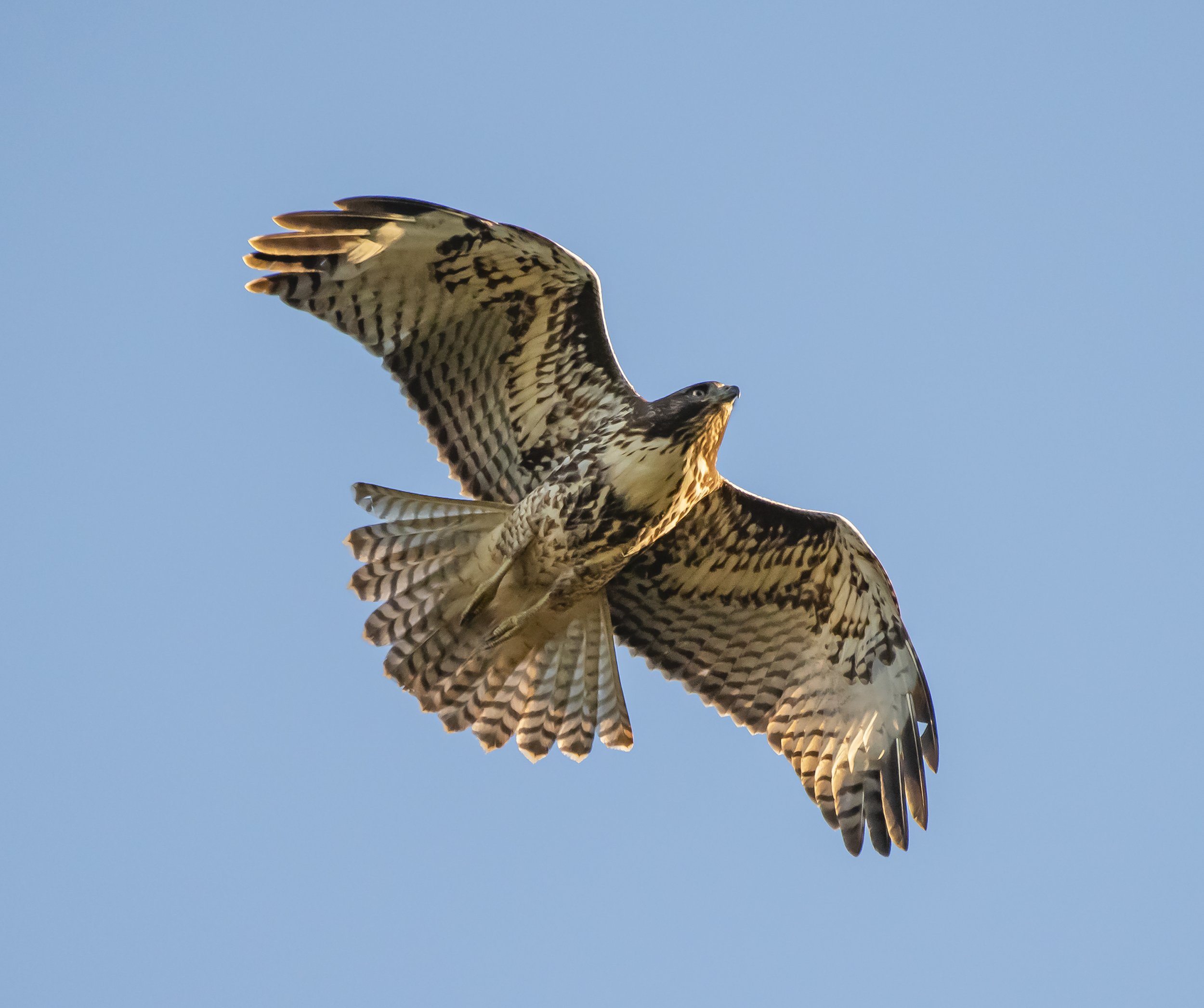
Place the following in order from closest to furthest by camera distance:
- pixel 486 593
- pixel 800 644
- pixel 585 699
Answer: pixel 486 593
pixel 585 699
pixel 800 644

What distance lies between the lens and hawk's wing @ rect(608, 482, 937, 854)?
382 inches

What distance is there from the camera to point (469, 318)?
9.17 m

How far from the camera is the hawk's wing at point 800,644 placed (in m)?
9.71

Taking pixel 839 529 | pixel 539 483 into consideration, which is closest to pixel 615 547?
pixel 539 483

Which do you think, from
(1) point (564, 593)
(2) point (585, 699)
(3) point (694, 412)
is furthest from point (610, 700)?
(3) point (694, 412)

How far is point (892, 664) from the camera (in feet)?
32.4

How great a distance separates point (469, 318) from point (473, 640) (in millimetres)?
1912

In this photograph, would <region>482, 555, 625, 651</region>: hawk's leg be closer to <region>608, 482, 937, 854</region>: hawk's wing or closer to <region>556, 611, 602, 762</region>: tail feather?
<region>556, 611, 602, 762</region>: tail feather

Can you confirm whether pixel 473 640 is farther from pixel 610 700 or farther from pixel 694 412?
pixel 694 412

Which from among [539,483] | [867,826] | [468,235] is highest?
[468,235]

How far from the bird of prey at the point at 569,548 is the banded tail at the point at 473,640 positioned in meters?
0.01

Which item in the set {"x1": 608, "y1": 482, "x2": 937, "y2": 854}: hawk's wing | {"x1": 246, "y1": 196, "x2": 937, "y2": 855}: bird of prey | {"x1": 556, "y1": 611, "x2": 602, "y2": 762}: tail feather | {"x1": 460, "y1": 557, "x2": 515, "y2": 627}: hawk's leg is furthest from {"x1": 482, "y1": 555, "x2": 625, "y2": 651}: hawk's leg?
{"x1": 608, "y1": 482, "x2": 937, "y2": 854}: hawk's wing

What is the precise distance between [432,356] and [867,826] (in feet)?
12.7

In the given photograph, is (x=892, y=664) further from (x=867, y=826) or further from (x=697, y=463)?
(x=697, y=463)
